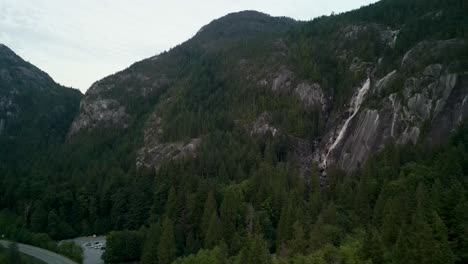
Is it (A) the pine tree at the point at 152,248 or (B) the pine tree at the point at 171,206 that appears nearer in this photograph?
(A) the pine tree at the point at 152,248

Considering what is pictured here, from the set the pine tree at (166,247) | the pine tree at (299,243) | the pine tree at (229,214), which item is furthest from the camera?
the pine tree at (229,214)

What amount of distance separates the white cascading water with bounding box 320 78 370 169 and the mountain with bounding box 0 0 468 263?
584mm

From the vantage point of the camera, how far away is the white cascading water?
113631mm

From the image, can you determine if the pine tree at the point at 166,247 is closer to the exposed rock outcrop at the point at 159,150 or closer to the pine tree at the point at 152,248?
the pine tree at the point at 152,248

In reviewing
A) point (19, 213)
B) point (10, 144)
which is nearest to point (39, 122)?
point (10, 144)

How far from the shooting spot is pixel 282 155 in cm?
12756

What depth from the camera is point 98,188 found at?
4668 inches

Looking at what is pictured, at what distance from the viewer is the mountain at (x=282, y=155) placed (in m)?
62.9

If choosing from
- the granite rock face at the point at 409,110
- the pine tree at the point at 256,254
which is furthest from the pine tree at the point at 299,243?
the granite rock face at the point at 409,110

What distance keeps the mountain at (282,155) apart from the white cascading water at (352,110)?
584 millimetres

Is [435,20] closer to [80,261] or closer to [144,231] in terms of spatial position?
[144,231]

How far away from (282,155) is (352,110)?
870 inches

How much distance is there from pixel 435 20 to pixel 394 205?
7894 centimetres

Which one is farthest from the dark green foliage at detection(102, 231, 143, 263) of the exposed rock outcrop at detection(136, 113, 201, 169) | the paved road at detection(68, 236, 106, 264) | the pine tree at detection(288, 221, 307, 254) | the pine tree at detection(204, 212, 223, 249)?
the exposed rock outcrop at detection(136, 113, 201, 169)
